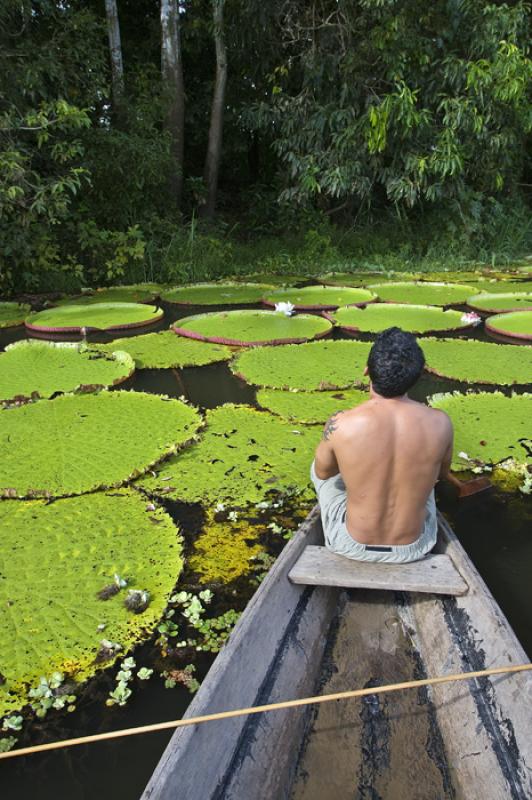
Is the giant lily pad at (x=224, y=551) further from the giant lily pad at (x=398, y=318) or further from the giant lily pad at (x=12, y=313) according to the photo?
the giant lily pad at (x=12, y=313)

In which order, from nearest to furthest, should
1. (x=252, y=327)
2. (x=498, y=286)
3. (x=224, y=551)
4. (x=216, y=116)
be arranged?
1. (x=224, y=551)
2. (x=252, y=327)
3. (x=498, y=286)
4. (x=216, y=116)

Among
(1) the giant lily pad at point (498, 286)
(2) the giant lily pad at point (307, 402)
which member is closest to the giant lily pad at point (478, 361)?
(2) the giant lily pad at point (307, 402)

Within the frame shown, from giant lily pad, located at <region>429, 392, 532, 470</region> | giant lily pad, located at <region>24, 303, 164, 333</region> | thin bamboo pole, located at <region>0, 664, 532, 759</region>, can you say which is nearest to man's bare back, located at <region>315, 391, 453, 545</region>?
thin bamboo pole, located at <region>0, 664, 532, 759</region>

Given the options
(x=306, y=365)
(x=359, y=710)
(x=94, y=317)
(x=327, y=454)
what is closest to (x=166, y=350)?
(x=306, y=365)

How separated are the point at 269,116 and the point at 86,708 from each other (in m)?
8.34

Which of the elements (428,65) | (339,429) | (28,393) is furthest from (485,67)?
(339,429)

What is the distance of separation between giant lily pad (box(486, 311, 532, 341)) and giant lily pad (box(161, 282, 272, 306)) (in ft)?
7.79

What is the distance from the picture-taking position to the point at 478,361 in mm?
3832

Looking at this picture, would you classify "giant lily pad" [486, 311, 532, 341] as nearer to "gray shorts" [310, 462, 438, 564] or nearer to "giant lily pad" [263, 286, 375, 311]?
"giant lily pad" [263, 286, 375, 311]

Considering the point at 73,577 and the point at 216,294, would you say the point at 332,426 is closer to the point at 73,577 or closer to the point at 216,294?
the point at 73,577

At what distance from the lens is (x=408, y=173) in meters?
7.71

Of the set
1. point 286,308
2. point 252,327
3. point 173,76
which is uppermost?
point 173,76

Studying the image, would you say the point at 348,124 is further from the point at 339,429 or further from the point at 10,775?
the point at 10,775

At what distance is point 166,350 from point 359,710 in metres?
3.22
